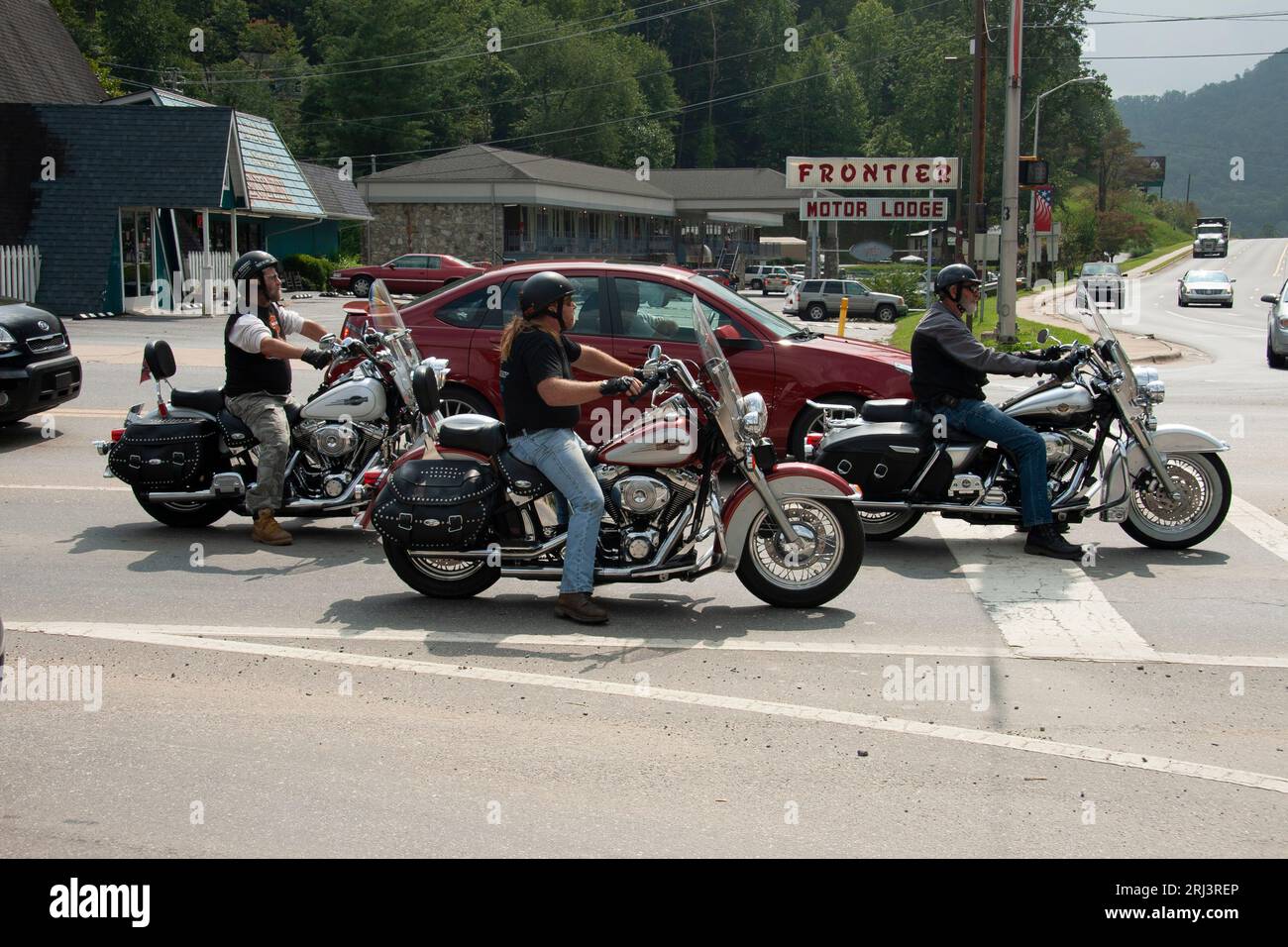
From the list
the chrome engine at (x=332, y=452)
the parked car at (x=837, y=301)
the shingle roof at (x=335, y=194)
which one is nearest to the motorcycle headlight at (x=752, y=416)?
the chrome engine at (x=332, y=452)

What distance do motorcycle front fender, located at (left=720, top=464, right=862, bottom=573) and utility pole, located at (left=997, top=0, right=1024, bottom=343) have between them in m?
19.7

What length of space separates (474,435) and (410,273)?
1546 inches

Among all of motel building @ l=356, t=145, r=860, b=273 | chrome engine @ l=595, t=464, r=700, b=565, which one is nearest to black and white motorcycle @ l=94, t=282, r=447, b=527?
chrome engine @ l=595, t=464, r=700, b=565

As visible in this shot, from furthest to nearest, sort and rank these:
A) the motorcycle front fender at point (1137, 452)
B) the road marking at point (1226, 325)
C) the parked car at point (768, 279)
A: 1. the parked car at point (768, 279)
2. the road marking at point (1226, 325)
3. the motorcycle front fender at point (1137, 452)

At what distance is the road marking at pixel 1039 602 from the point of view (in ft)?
22.3

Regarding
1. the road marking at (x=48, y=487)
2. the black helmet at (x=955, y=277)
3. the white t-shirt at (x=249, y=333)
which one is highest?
the black helmet at (x=955, y=277)

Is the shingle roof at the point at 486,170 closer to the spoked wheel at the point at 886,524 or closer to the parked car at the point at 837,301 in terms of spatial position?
the parked car at the point at 837,301

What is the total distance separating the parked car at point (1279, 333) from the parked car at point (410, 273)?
26832mm

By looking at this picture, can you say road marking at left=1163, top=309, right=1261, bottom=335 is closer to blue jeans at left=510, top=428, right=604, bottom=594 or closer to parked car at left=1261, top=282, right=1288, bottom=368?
parked car at left=1261, top=282, right=1288, bottom=368

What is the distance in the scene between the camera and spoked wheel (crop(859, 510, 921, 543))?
30.0 ft

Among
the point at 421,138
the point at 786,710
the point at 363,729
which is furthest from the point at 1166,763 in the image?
the point at 421,138

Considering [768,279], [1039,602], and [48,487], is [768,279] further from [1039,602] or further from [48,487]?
[1039,602]
